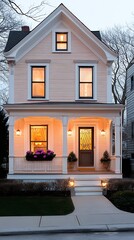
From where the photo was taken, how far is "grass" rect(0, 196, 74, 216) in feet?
43.9

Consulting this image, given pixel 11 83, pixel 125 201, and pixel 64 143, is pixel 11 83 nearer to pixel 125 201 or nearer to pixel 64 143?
pixel 64 143

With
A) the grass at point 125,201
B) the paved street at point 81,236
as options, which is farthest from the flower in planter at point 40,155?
the paved street at point 81,236

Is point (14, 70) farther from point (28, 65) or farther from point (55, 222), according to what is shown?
point (55, 222)

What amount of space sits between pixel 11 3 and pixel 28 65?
6.12 meters

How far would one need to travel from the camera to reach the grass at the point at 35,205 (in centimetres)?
1337

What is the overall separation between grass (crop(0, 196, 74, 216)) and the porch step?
140 cm

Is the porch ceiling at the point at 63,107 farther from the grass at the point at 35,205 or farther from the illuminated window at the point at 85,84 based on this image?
the grass at the point at 35,205

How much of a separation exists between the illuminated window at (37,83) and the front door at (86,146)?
2900mm

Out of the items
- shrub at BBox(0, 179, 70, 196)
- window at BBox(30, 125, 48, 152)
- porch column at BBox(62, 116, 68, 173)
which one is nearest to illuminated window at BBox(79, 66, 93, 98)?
porch column at BBox(62, 116, 68, 173)

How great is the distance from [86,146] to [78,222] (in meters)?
10.8

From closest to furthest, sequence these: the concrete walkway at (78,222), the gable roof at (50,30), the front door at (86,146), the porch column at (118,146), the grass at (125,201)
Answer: the concrete walkway at (78,222) → the grass at (125,201) → the porch column at (118,146) → the gable roof at (50,30) → the front door at (86,146)

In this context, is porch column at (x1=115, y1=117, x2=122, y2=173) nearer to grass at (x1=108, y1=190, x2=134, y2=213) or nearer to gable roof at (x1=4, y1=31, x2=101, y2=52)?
grass at (x1=108, y1=190, x2=134, y2=213)

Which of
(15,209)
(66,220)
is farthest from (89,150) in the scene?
(66,220)

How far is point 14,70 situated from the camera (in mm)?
21516
